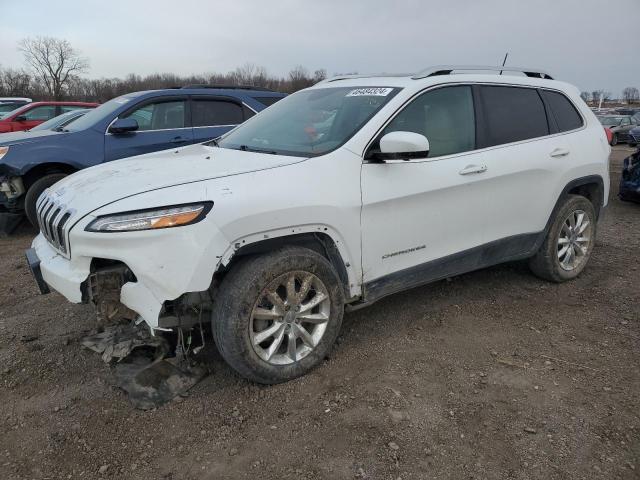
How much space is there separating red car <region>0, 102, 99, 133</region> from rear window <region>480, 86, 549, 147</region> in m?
9.74

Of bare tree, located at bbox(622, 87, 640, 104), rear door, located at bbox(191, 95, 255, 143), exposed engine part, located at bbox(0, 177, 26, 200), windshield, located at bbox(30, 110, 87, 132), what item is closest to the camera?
exposed engine part, located at bbox(0, 177, 26, 200)

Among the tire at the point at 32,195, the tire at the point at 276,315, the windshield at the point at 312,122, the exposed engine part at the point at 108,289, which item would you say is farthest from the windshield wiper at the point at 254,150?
the tire at the point at 32,195

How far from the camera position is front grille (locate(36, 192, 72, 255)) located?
2707 mm

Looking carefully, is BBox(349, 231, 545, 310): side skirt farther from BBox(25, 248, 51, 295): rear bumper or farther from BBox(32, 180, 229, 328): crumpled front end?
BBox(25, 248, 51, 295): rear bumper

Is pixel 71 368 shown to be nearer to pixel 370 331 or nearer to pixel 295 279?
pixel 295 279

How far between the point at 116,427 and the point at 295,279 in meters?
1.23

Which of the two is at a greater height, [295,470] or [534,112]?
[534,112]

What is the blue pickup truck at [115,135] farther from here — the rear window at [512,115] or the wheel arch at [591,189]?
the wheel arch at [591,189]

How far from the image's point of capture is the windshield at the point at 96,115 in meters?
6.35

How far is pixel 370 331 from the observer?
3.56 metres

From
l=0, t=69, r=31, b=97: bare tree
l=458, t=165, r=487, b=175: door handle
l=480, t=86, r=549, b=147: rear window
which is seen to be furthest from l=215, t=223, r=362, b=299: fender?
l=0, t=69, r=31, b=97: bare tree

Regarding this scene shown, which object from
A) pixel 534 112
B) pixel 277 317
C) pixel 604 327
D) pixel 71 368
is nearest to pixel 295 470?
pixel 277 317

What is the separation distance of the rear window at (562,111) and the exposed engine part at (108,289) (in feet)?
11.9

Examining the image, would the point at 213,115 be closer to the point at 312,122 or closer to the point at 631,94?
the point at 312,122
